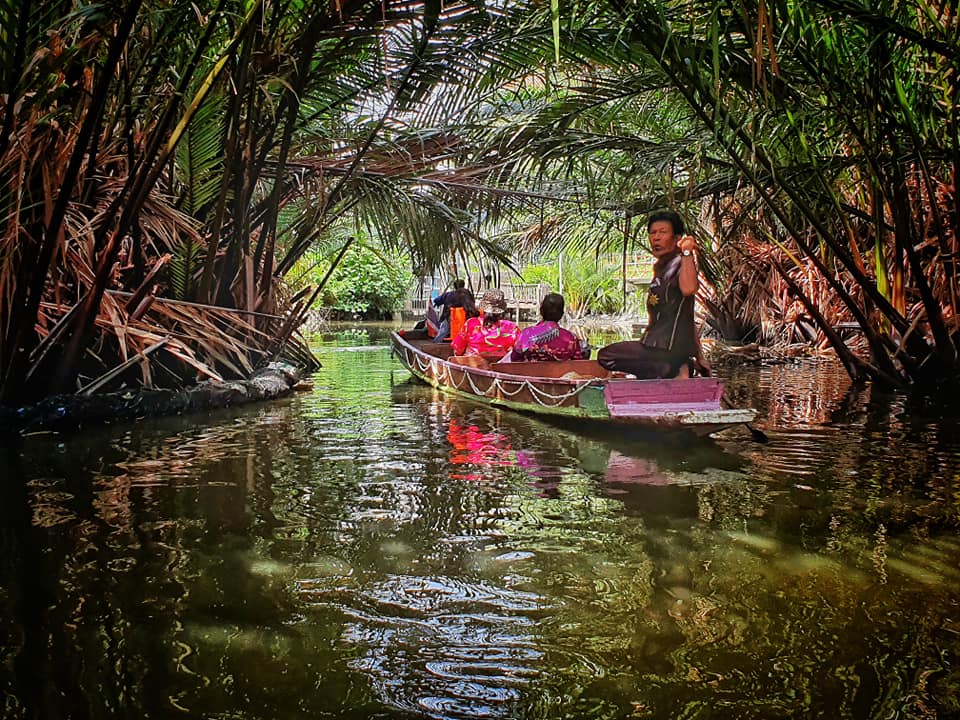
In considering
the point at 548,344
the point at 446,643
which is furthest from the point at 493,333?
the point at 446,643

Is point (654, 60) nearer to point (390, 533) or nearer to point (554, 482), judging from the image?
point (554, 482)

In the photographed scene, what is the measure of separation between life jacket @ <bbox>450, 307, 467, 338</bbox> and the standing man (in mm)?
5148

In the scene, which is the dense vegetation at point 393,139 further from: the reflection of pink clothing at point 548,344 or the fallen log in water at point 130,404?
the reflection of pink clothing at point 548,344

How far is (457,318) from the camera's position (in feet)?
37.1

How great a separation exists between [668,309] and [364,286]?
82.9ft

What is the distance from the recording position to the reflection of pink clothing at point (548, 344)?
24.4ft

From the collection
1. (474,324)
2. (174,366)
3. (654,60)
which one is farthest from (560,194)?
(174,366)

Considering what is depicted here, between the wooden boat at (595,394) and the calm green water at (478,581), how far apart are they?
0.28 meters

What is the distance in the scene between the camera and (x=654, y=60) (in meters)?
5.57

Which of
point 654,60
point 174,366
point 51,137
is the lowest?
point 174,366

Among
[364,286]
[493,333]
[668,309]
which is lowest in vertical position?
[493,333]

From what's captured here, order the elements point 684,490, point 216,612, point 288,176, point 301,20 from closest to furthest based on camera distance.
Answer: point 216,612 → point 684,490 → point 301,20 → point 288,176

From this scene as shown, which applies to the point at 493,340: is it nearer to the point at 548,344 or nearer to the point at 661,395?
the point at 548,344

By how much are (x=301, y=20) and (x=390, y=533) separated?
171 inches
